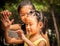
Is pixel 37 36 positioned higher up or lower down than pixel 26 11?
lower down

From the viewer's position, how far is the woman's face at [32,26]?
96 centimetres

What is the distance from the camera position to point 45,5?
88.7 inches

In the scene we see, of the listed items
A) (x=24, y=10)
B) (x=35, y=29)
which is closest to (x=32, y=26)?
(x=35, y=29)

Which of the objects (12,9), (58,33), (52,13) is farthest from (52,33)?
(12,9)

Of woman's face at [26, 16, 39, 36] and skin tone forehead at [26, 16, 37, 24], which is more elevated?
skin tone forehead at [26, 16, 37, 24]

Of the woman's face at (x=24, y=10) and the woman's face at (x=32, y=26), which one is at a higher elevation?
the woman's face at (x=24, y=10)

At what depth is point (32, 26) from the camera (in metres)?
0.96

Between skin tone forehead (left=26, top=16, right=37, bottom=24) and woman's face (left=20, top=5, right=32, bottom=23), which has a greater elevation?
woman's face (left=20, top=5, right=32, bottom=23)

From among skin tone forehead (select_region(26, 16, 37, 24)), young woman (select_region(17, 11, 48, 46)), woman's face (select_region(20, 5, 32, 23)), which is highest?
woman's face (select_region(20, 5, 32, 23))

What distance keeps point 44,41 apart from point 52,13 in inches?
57.8

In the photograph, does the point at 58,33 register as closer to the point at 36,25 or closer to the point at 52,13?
the point at 52,13

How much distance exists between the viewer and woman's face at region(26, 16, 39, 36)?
3.14 feet

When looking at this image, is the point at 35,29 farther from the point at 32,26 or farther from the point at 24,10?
the point at 24,10

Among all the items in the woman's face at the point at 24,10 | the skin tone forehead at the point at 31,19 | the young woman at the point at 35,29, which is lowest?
the young woman at the point at 35,29
